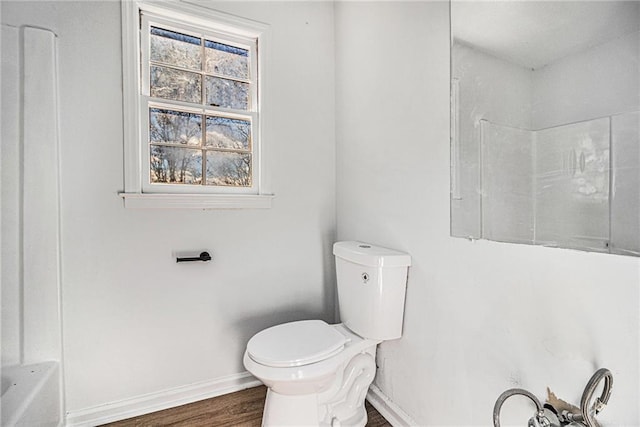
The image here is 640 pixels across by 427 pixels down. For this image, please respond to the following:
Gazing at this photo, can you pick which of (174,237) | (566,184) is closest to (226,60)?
(174,237)

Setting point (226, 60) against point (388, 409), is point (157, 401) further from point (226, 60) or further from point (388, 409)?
point (226, 60)

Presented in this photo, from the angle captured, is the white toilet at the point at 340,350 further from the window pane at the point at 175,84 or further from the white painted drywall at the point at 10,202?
the window pane at the point at 175,84

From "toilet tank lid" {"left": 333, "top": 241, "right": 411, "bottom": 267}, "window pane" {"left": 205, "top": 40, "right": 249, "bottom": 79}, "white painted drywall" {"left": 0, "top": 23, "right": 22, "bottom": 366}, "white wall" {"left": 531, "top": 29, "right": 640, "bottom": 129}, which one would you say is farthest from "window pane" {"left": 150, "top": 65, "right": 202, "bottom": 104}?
"white wall" {"left": 531, "top": 29, "right": 640, "bottom": 129}

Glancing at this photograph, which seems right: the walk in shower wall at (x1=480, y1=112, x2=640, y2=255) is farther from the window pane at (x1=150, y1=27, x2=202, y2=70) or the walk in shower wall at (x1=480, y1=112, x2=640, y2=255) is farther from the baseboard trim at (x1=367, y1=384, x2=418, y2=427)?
the window pane at (x1=150, y1=27, x2=202, y2=70)

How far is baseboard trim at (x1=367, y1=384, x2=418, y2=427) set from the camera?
4.59 feet

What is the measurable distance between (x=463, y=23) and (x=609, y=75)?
21.0 inches

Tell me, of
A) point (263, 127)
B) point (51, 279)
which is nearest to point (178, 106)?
point (263, 127)

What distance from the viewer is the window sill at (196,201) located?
1.53 m

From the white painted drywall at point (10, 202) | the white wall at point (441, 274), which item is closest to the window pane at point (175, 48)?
the white painted drywall at point (10, 202)

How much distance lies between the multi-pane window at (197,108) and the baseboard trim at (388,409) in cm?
129

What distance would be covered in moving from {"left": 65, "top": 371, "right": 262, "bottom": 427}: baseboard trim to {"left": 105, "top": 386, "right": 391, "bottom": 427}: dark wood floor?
0.09ft

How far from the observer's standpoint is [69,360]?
56.6 inches

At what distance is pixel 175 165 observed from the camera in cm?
165

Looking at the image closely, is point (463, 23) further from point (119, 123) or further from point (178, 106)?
point (119, 123)
